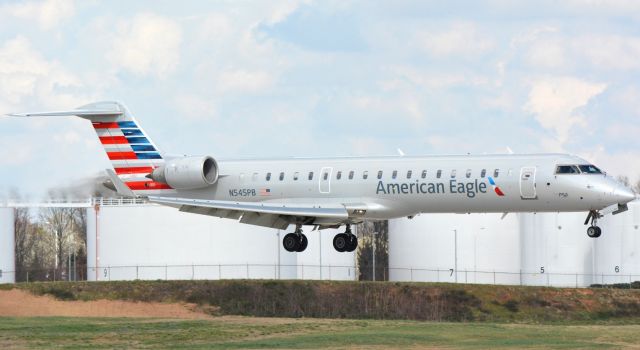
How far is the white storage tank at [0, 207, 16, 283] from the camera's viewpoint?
87.1 meters

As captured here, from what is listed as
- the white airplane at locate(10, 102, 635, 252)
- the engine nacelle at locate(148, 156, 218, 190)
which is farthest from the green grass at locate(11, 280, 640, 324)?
the engine nacelle at locate(148, 156, 218, 190)

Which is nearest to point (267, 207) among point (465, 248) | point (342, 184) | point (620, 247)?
point (342, 184)

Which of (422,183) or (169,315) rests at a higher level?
(422,183)

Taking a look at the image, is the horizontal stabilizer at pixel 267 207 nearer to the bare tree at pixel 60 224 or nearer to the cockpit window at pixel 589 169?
the cockpit window at pixel 589 169

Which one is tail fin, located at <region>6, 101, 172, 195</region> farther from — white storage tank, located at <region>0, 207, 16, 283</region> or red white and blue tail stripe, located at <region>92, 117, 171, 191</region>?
white storage tank, located at <region>0, 207, 16, 283</region>

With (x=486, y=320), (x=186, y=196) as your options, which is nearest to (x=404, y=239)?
(x=486, y=320)

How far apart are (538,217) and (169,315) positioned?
2139 cm

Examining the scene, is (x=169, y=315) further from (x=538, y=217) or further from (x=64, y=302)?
(x=538, y=217)

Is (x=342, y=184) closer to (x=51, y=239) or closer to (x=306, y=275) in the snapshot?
(x=306, y=275)

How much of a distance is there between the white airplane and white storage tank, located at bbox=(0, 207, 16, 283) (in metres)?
22.4

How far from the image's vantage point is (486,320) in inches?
3282

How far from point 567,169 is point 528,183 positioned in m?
1.55

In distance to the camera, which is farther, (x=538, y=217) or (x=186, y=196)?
(x=538, y=217)

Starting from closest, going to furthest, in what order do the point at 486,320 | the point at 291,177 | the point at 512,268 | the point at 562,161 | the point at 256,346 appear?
the point at 256,346, the point at 562,161, the point at 291,177, the point at 486,320, the point at 512,268
